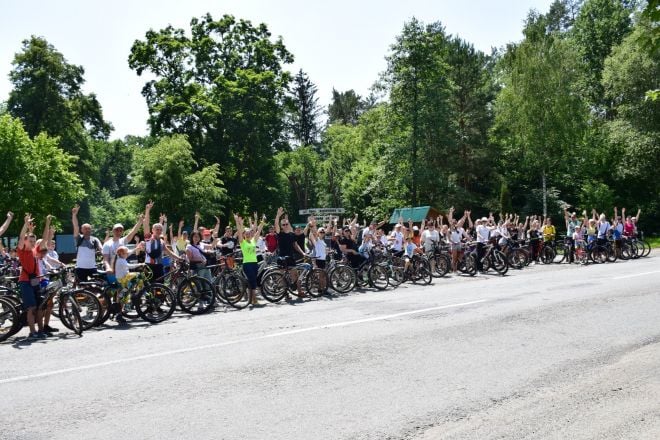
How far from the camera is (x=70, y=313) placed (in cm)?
1041

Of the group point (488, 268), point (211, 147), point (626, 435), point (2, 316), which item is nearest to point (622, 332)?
point (626, 435)

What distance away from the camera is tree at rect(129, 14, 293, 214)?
131ft

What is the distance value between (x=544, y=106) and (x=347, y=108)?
1650 inches

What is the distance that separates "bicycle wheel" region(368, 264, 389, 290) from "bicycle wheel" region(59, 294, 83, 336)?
26.6 ft

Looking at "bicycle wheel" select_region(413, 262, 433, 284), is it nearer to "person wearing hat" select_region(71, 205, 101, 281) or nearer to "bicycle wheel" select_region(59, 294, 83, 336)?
"person wearing hat" select_region(71, 205, 101, 281)

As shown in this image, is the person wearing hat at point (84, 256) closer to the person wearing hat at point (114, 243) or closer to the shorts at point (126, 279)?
the person wearing hat at point (114, 243)

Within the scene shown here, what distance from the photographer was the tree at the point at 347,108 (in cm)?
8344

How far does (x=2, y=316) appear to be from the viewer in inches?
390

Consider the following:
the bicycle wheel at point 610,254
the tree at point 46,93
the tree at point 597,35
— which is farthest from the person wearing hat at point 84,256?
the tree at point 597,35

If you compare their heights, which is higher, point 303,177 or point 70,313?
point 303,177

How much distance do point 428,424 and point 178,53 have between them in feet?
132

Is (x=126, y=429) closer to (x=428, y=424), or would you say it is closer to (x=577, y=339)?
(x=428, y=424)

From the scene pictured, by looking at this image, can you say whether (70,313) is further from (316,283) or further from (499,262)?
(499,262)

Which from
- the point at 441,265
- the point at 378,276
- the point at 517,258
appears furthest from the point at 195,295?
the point at 517,258
